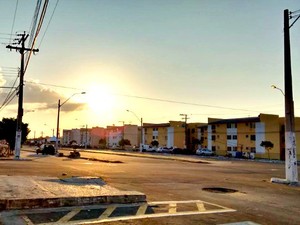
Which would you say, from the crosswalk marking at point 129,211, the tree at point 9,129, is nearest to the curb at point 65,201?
the crosswalk marking at point 129,211

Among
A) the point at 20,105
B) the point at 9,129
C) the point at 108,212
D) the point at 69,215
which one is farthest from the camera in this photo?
the point at 9,129

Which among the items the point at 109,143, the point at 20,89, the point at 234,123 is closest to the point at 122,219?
the point at 20,89

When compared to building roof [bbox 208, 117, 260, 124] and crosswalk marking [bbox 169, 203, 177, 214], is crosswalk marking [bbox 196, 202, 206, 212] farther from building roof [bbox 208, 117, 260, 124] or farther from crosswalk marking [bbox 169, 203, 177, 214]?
building roof [bbox 208, 117, 260, 124]

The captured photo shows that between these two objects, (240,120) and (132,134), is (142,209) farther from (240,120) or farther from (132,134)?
(132,134)

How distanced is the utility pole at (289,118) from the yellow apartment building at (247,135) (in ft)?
206

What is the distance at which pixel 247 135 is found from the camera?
92938 millimetres

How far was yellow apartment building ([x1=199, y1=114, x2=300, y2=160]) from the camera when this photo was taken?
85.0 meters

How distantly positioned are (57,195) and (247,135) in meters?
87.1

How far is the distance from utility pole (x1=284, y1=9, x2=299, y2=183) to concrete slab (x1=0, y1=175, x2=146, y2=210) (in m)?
11.6

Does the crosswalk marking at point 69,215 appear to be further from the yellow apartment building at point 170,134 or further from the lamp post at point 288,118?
the yellow apartment building at point 170,134

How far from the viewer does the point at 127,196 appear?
422 inches

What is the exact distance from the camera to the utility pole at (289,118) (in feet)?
65.7

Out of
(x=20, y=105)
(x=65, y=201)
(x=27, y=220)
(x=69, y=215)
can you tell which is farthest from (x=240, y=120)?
(x=27, y=220)

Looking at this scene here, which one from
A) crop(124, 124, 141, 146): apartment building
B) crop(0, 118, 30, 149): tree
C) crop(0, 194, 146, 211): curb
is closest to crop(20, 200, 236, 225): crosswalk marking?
crop(0, 194, 146, 211): curb
